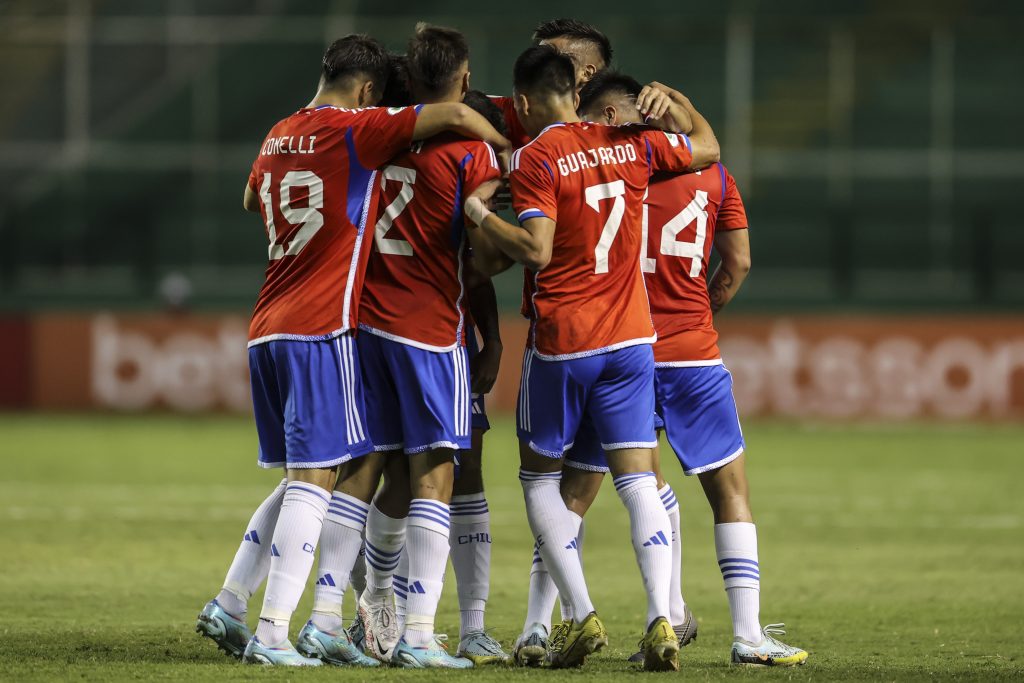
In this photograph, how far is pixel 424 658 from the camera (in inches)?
238

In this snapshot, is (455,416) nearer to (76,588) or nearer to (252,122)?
(76,588)

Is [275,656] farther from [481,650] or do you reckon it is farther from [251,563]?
[481,650]

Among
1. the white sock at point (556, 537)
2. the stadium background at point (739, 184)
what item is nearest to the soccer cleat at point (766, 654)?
the white sock at point (556, 537)

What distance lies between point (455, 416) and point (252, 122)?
19603 millimetres

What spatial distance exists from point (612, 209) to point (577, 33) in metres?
1.06

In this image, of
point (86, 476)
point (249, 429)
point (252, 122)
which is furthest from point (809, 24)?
point (86, 476)

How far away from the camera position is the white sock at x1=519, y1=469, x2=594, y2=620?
6152 mm

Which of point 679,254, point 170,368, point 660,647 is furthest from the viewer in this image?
point 170,368

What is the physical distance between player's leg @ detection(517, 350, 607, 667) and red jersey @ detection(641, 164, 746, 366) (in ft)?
1.89

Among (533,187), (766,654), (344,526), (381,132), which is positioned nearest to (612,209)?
(533,187)

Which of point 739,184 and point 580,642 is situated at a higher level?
point 739,184

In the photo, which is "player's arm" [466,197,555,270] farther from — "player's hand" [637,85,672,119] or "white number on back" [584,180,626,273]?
"player's hand" [637,85,672,119]

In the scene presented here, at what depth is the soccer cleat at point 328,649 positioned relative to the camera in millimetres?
6129

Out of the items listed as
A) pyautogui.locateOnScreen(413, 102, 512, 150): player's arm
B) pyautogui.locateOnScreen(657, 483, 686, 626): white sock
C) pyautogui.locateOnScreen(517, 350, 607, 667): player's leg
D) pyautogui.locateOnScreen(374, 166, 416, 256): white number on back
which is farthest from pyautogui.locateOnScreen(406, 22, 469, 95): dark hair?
pyautogui.locateOnScreen(657, 483, 686, 626): white sock
